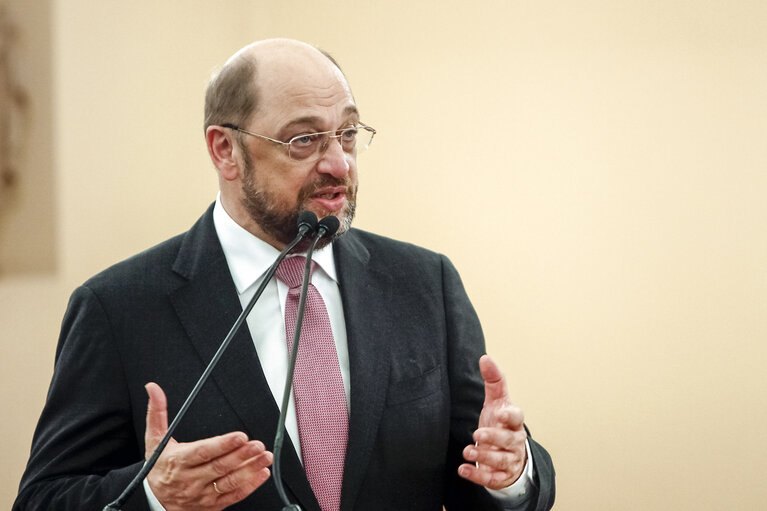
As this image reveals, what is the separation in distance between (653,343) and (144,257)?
1713 millimetres

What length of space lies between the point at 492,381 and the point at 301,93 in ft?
2.16

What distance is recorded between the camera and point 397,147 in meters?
2.83

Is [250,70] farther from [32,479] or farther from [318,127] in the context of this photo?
[32,479]

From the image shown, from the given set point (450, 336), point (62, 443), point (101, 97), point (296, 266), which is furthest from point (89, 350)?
point (101, 97)

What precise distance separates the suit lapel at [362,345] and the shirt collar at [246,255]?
0.05 metres

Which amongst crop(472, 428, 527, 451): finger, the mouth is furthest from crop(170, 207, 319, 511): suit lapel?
crop(472, 428, 527, 451): finger

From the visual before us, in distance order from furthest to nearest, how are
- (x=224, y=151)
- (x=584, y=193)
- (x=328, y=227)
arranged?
(x=584, y=193) → (x=224, y=151) → (x=328, y=227)

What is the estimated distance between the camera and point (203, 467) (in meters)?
1.12

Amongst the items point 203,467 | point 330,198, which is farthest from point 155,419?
point 330,198

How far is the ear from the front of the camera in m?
1.62

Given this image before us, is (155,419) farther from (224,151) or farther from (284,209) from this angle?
(224,151)

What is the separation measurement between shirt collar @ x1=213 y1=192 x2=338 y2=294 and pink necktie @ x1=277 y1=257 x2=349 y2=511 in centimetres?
5

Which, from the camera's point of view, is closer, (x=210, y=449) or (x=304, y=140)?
(x=210, y=449)

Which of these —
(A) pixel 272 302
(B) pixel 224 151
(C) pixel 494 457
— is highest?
(B) pixel 224 151
